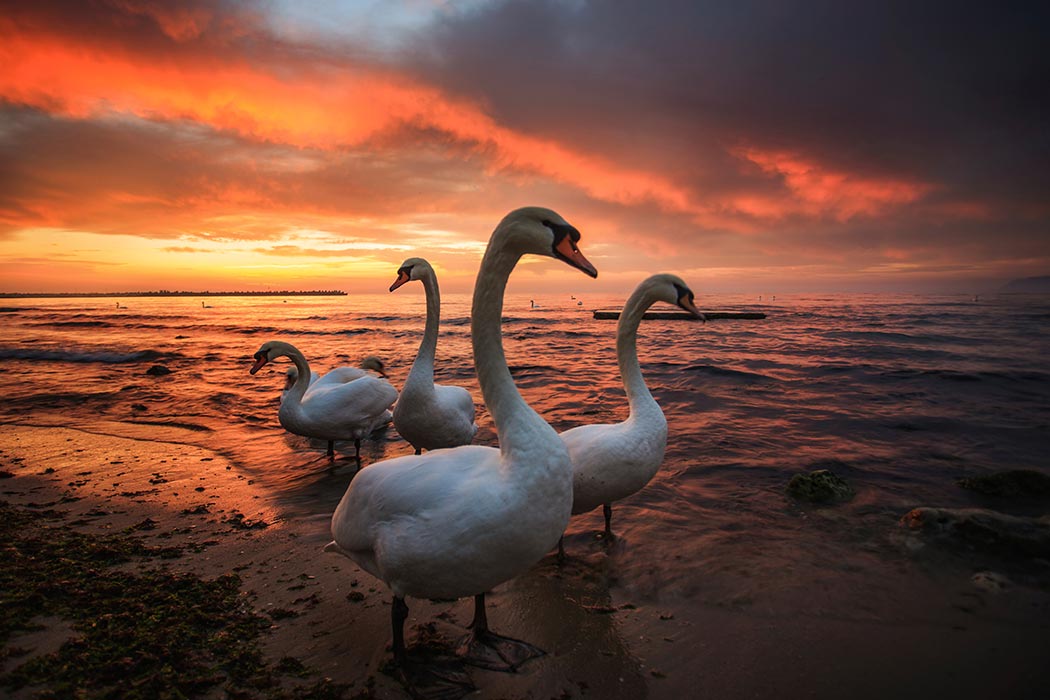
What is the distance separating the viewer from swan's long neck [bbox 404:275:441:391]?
6.20 meters

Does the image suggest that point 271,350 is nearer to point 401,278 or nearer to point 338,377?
point 338,377

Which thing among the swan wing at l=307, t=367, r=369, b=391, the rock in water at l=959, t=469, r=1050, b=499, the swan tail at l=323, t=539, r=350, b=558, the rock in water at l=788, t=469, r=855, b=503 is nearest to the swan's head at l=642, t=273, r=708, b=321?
the rock in water at l=788, t=469, r=855, b=503

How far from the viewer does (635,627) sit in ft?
11.2

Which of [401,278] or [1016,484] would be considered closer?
[1016,484]

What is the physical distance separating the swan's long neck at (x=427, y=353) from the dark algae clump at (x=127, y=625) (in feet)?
9.50

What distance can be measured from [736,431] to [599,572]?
17.3 feet

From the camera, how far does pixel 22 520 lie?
14.8 feet

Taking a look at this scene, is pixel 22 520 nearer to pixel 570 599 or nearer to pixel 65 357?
pixel 570 599

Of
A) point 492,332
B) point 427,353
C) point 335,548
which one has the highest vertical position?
point 492,332

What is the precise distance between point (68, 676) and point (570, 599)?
2.99m

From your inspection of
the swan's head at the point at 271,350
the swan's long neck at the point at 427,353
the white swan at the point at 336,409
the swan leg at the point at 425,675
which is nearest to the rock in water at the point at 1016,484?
the swan leg at the point at 425,675

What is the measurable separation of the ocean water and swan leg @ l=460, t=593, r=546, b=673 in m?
1.03

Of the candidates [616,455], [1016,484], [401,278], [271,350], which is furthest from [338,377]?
[1016,484]

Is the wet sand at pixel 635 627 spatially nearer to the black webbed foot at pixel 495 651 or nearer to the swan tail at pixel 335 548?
the black webbed foot at pixel 495 651
